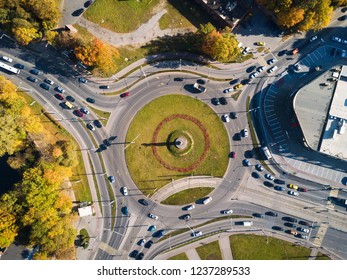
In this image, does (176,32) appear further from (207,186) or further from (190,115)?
(207,186)

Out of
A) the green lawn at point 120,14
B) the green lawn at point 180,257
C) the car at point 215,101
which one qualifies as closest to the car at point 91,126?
the green lawn at point 120,14

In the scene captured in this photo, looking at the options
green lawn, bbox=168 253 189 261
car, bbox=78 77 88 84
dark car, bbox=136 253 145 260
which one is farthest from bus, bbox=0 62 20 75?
green lawn, bbox=168 253 189 261

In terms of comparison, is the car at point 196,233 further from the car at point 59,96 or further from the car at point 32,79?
the car at point 32,79

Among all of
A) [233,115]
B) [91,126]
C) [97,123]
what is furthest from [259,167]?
[91,126]

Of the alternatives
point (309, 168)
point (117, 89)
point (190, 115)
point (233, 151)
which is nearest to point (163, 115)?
point (190, 115)

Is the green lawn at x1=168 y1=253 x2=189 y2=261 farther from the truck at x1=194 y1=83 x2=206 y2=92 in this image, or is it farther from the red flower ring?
the truck at x1=194 y1=83 x2=206 y2=92
